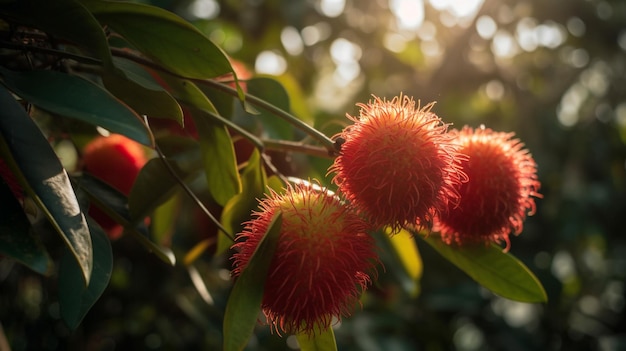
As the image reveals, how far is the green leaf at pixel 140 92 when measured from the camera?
2.80 ft

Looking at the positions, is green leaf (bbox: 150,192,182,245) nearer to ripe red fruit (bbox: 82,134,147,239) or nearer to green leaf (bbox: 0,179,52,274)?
ripe red fruit (bbox: 82,134,147,239)

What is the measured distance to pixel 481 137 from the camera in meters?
1.10

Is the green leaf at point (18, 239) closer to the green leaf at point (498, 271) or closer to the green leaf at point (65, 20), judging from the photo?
the green leaf at point (65, 20)

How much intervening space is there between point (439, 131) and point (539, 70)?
2.69 m

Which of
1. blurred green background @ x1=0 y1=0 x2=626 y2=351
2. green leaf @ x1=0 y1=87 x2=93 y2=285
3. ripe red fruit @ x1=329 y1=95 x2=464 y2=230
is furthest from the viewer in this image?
blurred green background @ x1=0 y1=0 x2=626 y2=351

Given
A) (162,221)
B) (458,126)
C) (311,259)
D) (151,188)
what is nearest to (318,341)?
(311,259)

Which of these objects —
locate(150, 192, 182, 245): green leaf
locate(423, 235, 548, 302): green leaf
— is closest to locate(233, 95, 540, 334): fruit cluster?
locate(423, 235, 548, 302): green leaf

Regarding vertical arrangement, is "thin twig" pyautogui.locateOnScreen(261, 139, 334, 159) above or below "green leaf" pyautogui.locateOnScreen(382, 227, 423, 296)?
above

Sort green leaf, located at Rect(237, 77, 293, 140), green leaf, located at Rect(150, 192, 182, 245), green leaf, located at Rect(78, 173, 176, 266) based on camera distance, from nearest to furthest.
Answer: green leaf, located at Rect(78, 173, 176, 266), green leaf, located at Rect(237, 77, 293, 140), green leaf, located at Rect(150, 192, 182, 245)

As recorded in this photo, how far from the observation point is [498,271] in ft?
3.51

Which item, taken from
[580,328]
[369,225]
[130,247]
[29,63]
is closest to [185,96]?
[29,63]

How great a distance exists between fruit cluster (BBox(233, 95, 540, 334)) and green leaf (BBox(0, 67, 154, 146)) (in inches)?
8.7

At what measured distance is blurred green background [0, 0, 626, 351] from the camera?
84.3 inches

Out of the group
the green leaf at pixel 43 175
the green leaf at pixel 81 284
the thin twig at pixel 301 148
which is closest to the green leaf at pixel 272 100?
the thin twig at pixel 301 148
